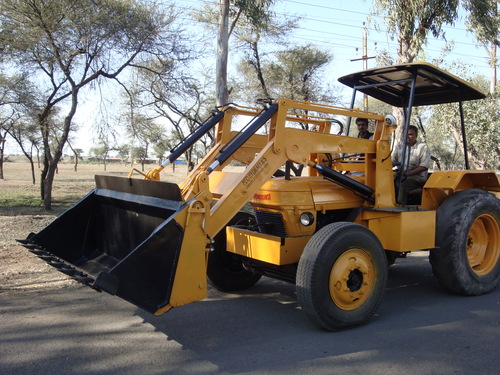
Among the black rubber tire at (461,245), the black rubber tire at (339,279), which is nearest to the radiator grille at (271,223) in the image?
the black rubber tire at (339,279)

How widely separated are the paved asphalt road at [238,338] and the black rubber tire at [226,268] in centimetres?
18

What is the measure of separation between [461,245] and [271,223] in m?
2.34

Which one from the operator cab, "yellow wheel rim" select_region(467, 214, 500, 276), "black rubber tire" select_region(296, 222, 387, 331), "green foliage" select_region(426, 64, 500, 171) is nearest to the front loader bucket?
"black rubber tire" select_region(296, 222, 387, 331)

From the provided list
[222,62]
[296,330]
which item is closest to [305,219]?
[296,330]

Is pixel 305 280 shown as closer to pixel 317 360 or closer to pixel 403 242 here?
pixel 317 360

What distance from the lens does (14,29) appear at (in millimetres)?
12117

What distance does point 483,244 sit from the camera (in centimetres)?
616

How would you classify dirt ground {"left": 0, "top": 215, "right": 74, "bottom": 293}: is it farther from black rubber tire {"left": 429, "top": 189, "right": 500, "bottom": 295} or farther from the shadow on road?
black rubber tire {"left": 429, "top": 189, "right": 500, "bottom": 295}

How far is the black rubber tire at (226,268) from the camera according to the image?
5.61 metres

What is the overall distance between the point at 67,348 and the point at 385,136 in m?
3.99

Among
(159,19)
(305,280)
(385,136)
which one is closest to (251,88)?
(159,19)

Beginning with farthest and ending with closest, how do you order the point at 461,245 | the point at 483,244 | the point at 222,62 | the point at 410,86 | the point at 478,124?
1. the point at 478,124
2. the point at 222,62
3. the point at 483,244
4. the point at 410,86
5. the point at 461,245

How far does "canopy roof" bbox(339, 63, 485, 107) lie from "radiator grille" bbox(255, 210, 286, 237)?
2.24 meters

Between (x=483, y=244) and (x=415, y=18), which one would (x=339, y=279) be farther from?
(x=415, y=18)
